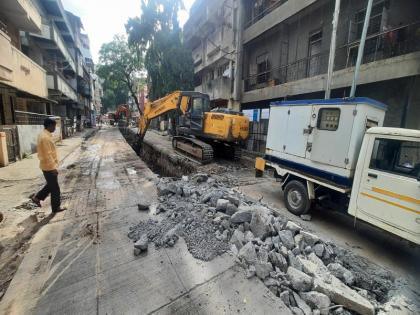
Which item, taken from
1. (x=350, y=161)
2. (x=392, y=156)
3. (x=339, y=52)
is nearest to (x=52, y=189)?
(x=350, y=161)

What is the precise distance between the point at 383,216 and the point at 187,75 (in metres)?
21.2

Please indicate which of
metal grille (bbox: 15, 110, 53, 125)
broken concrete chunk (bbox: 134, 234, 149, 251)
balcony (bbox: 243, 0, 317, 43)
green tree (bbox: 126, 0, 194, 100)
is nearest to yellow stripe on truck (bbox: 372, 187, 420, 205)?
broken concrete chunk (bbox: 134, 234, 149, 251)

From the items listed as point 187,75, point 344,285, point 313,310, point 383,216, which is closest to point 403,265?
point 383,216

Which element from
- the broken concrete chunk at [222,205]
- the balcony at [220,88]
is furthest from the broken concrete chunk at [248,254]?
the balcony at [220,88]

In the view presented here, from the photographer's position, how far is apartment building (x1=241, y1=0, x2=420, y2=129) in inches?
264

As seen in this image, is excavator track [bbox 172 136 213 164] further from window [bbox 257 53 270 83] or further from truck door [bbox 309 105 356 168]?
window [bbox 257 53 270 83]

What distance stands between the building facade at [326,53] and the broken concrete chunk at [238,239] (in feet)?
23.6

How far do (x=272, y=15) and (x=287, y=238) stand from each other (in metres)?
11.7

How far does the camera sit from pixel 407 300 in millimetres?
2529

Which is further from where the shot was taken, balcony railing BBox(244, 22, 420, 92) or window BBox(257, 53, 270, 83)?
window BBox(257, 53, 270, 83)

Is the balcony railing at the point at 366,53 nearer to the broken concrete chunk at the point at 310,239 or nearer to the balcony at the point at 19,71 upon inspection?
the broken concrete chunk at the point at 310,239

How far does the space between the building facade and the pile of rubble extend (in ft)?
21.3

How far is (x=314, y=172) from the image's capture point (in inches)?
182

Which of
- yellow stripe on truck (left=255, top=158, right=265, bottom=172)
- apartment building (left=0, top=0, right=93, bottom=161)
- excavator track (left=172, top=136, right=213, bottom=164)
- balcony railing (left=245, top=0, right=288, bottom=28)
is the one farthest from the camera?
balcony railing (left=245, top=0, right=288, bottom=28)
